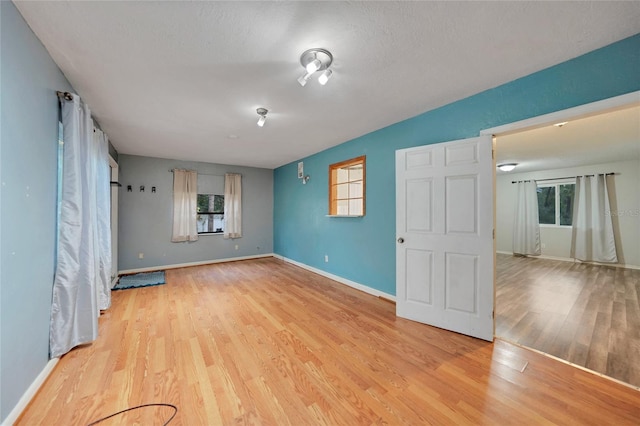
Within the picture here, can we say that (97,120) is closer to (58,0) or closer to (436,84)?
(58,0)

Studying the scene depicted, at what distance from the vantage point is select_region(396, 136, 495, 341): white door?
7.62 feet

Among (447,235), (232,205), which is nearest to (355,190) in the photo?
(447,235)

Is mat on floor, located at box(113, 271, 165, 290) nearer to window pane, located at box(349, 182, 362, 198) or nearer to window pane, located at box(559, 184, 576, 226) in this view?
window pane, located at box(349, 182, 362, 198)

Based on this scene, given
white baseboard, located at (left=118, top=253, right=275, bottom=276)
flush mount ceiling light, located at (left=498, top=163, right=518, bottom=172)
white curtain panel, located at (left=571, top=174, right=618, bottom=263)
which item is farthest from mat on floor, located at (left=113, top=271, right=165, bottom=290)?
white curtain panel, located at (left=571, top=174, right=618, bottom=263)

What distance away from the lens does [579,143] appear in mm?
3953

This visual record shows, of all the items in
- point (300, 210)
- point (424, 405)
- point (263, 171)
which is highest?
point (263, 171)

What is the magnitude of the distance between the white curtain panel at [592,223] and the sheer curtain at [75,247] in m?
9.22

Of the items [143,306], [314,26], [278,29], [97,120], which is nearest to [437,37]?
[314,26]

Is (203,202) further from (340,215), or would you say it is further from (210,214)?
(340,215)

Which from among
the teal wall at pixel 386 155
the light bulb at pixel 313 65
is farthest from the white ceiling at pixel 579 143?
the light bulb at pixel 313 65

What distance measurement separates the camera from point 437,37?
162 cm

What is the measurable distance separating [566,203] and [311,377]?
8081 mm

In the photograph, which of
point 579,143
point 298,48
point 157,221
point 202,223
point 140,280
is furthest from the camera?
point 202,223

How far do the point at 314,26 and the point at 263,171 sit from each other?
522cm
